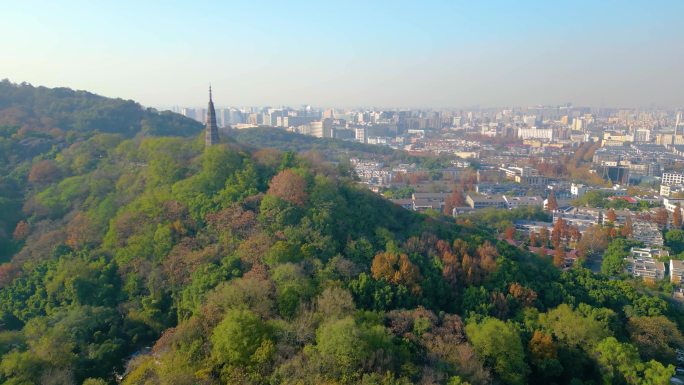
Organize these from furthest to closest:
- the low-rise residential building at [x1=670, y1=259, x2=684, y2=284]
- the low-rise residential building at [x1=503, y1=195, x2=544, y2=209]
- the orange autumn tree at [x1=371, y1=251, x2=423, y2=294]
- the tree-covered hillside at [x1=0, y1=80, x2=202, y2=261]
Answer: the low-rise residential building at [x1=503, y1=195, x2=544, y2=209] < the tree-covered hillside at [x1=0, y1=80, x2=202, y2=261] < the low-rise residential building at [x1=670, y1=259, x2=684, y2=284] < the orange autumn tree at [x1=371, y1=251, x2=423, y2=294]

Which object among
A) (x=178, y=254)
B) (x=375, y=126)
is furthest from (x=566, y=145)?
(x=178, y=254)

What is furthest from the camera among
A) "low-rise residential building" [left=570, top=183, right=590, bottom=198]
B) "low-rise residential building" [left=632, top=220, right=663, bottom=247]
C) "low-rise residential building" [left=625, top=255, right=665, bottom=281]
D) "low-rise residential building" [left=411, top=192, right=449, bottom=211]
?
"low-rise residential building" [left=570, top=183, right=590, bottom=198]

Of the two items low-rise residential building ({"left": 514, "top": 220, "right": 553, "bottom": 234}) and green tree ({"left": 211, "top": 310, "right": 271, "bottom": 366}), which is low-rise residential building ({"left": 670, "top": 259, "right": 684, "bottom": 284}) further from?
green tree ({"left": 211, "top": 310, "right": 271, "bottom": 366})

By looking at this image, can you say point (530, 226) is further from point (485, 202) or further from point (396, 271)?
point (396, 271)

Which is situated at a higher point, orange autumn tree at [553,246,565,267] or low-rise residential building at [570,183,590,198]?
low-rise residential building at [570,183,590,198]

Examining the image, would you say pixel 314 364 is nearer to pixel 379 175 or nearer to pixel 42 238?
pixel 42 238

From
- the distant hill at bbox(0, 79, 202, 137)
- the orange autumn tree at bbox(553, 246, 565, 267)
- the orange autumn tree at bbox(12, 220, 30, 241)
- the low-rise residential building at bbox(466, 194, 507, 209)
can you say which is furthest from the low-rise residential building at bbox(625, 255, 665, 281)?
the distant hill at bbox(0, 79, 202, 137)

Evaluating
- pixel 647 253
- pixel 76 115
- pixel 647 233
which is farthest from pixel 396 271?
pixel 76 115

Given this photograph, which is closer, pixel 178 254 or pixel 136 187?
pixel 178 254
